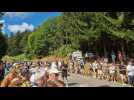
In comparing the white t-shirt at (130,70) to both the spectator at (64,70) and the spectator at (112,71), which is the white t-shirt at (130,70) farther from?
the spectator at (64,70)

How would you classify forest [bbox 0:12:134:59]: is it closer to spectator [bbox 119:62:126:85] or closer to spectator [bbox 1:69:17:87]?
spectator [bbox 119:62:126:85]

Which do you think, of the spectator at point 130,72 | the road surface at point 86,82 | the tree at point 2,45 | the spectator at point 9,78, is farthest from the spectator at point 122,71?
the tree at point 2,45

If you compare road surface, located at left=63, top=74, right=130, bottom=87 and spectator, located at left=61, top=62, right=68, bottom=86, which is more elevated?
spectator, located at left=61, top=62, right=68, bottom=86

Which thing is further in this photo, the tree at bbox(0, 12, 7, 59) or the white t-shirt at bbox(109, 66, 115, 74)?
the white t-shirt at bbox(109, 66, 115, 74)

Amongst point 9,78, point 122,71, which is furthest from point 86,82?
point 9,78

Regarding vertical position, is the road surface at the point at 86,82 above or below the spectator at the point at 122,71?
below

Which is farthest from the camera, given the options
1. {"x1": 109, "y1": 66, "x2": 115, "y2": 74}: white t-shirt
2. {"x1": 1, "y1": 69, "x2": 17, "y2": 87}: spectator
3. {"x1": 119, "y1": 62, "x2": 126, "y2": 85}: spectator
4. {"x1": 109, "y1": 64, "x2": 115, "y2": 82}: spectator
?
{"x1": 109, "y1": 66, "x2": 115, "y2": 74}: white t-shirt

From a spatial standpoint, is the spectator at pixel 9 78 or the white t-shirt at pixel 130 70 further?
the white t-shirt at pixel 130 70

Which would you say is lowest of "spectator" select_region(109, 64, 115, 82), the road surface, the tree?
the road surface

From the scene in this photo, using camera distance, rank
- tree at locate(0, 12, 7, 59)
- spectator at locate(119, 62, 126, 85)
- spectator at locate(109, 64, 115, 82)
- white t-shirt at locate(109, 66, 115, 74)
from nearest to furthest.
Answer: tree at locate(0, 12, 7, 59) → spectator at locate(119, 62, 126, 85) → spectator at locate(109, 64, 115, 82) → white t-shirt at locate(109, 66, 115, 74)

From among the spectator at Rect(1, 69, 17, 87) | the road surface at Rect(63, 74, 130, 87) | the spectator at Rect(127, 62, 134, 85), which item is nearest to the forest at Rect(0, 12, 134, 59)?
the spectator at Rect(127, 62, 134, 85)

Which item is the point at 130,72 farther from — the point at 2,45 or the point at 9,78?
the point at 2,45
